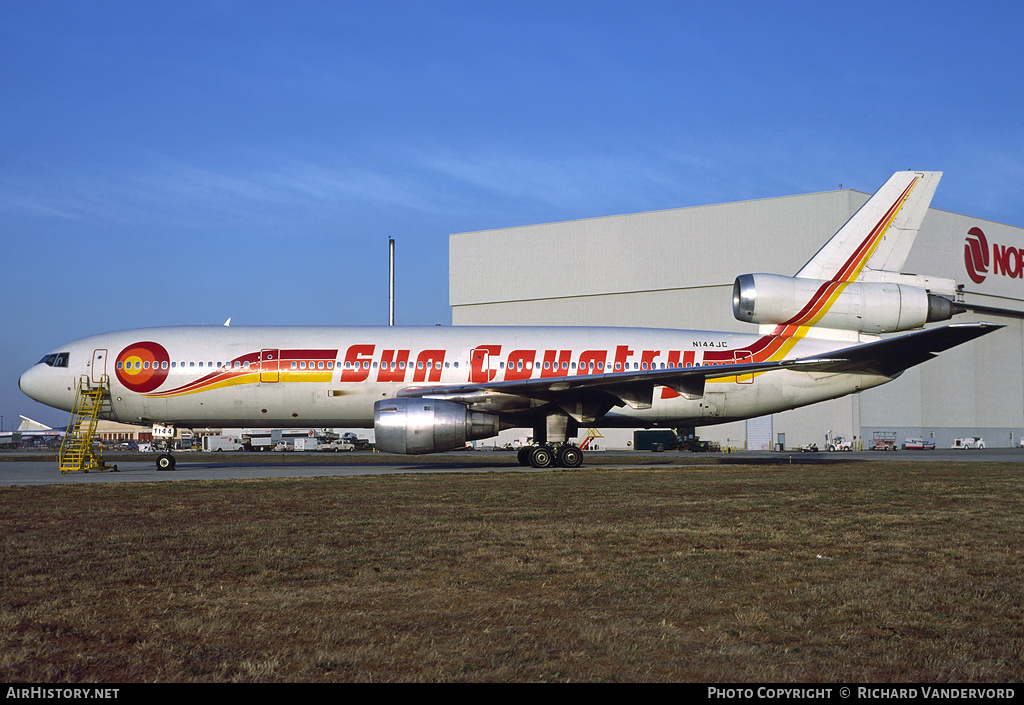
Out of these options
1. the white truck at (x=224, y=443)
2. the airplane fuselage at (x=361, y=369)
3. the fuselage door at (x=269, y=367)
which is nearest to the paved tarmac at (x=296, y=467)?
the airplane fuselage at (x=361, y=369)

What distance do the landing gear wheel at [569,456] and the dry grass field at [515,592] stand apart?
11467 millimetres

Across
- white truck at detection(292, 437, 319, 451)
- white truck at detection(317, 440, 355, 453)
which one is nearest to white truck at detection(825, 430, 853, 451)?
white truck at detection(317, 440, 355, 453)

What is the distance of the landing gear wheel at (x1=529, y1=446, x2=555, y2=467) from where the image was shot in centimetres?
2555

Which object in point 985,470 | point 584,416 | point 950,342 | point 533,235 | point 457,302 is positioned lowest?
point 985,470

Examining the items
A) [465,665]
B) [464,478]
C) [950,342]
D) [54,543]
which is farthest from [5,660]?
[950,342]

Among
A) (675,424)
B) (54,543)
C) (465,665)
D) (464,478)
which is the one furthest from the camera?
(675,424)

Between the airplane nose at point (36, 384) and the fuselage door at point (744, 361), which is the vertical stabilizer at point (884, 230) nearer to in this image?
the fuselage door at point (744, 361)

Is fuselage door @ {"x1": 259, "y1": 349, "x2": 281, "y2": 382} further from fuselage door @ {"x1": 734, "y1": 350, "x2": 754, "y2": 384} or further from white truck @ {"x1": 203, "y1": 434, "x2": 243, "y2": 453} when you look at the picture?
white truck @ {"x1": 203, "y1": 434, "x2": 243, "y2": 453}

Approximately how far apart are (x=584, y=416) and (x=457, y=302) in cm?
4523

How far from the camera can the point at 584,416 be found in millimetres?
24766

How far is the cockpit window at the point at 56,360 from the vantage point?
1007 inches

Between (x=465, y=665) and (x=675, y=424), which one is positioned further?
(x=675, y=424)

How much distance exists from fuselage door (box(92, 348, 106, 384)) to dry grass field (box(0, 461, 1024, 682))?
1251 cm

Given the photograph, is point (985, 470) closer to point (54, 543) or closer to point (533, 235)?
point (54, 543)
